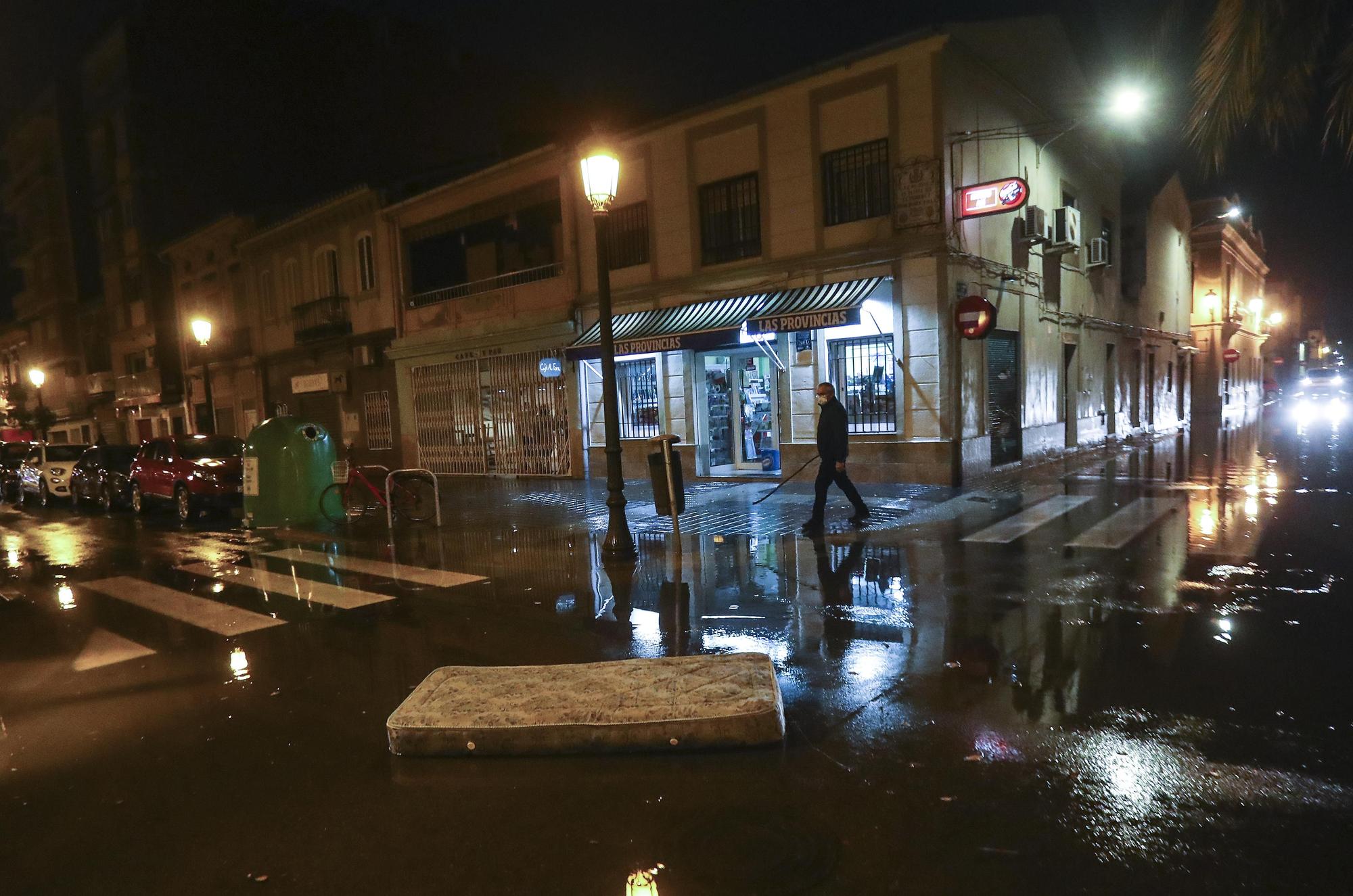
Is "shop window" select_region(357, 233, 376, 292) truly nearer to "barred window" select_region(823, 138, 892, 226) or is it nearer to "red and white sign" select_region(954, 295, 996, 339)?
"barred window" select_region(823, 138, 892, 226)

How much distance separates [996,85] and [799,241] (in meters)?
5.06

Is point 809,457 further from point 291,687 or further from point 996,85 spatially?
point 291,687

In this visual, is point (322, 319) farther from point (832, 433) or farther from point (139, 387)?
point (832, 433)

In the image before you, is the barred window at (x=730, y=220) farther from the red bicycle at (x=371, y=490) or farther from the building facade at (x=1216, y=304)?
the building facade at (x=1216, y=304)

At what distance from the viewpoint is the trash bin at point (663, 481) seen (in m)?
9.66

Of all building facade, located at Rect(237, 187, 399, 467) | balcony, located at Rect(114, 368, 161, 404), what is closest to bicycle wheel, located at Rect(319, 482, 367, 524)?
building facade, located at Rect(237, 187, 399, 467)

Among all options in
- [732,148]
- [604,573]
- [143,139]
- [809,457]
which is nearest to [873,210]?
[732,148]

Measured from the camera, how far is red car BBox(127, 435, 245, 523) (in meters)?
14.4

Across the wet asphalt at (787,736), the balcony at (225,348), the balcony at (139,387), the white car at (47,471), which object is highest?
the balcony at (225,348)

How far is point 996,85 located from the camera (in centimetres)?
1516

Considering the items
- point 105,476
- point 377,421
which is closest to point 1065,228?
point 377,421

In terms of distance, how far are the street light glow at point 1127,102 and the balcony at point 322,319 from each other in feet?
67.0

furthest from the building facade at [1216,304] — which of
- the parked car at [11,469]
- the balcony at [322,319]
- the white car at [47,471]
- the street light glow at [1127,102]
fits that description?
the parked car at [11,469]

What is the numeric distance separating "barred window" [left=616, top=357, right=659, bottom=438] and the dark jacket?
6.72m
